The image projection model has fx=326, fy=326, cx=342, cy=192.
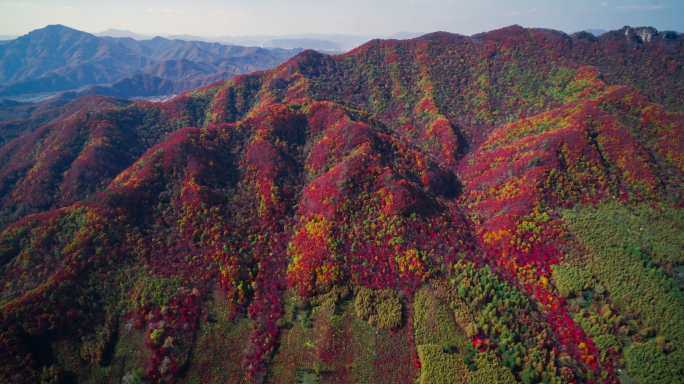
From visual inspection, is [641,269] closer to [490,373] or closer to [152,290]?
[490,373]

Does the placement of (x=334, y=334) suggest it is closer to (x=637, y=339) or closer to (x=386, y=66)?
(x=637, y=339)

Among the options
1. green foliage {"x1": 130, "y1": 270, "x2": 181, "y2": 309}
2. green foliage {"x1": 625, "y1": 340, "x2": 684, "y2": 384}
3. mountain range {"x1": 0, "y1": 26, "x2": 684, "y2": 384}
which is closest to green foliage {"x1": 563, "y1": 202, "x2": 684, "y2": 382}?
green foliage {"x1": 625, "y1": 340, "x2": 684, "y2": 384}

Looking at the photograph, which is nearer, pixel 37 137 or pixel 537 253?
pixel 537 253

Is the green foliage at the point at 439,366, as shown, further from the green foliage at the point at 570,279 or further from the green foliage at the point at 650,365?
the green foliage at the point at 650,365

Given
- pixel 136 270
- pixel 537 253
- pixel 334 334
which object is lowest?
pixel 334 334

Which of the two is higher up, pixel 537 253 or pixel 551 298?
pixel 537 253

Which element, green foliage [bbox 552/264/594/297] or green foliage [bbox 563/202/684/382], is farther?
green foliage [bbox 552/264/594/297]

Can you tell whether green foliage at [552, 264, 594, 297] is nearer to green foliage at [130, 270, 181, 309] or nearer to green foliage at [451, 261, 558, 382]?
green foliage at [451, 261, 558, 382]

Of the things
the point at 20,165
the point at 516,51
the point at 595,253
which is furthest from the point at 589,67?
the point at 20,165
